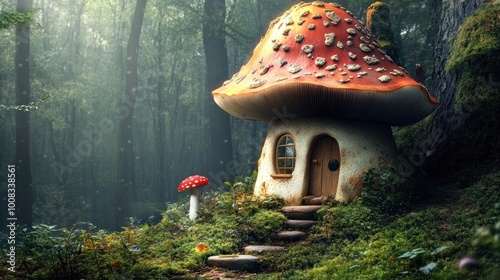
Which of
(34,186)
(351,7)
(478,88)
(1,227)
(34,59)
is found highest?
(351,7)

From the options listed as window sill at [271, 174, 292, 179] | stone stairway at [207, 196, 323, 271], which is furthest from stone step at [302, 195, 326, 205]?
window sill at [271, 174, 292, 179]

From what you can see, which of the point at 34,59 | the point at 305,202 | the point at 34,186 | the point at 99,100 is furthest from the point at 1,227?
the point at 305,202

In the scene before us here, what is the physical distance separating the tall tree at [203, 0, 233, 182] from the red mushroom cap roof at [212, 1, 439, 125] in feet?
28.7

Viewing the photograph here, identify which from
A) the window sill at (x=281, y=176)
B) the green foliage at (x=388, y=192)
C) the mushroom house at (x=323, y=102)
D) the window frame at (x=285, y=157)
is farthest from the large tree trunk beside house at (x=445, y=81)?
the window sill at (x=281, y=176)

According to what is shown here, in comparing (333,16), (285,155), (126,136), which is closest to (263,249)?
(285,155)

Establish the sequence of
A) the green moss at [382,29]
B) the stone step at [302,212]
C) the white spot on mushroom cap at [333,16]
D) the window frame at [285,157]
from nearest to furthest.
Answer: the stone step at [302,212] < the window frame at [285,157] < the white spot on mushroom cap at [333,16] < the green moss at [382,29]

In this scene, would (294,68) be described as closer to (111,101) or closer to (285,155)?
(285,155)

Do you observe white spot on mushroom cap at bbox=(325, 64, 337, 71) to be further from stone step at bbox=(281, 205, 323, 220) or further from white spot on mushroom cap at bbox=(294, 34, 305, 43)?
stone step at bbox=(281, 205, 323, 220)

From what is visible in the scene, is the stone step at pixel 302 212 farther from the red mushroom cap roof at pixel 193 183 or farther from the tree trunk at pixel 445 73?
the tree trunk at pixel 445 73

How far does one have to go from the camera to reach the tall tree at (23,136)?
16344 millimetres

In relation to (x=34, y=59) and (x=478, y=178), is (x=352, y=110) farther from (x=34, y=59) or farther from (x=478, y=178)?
(x=34, y=59)

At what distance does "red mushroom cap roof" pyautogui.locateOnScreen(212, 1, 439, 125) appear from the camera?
8.59 meters

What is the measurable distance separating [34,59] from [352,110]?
21.8 m

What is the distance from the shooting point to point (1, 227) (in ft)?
86.2
